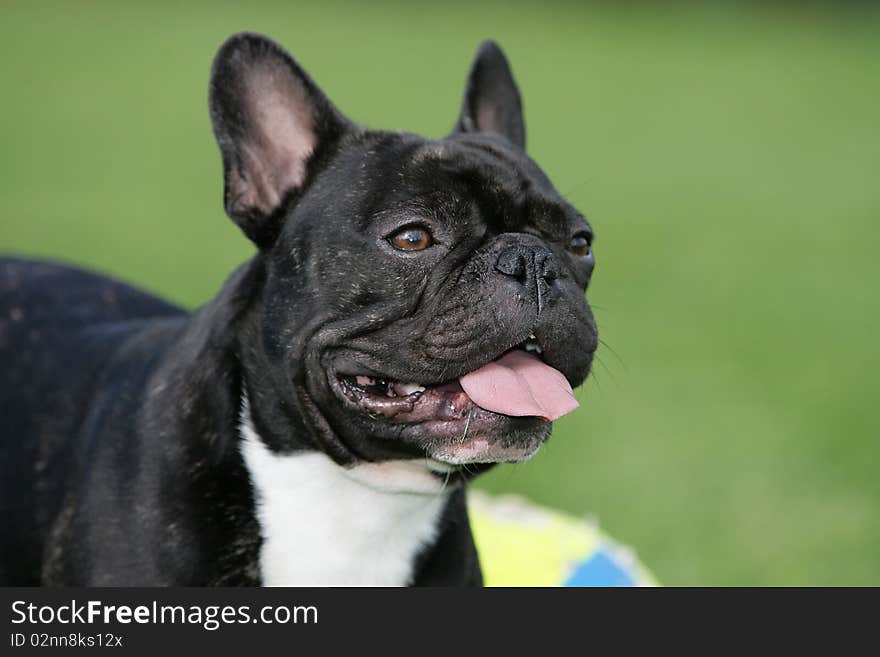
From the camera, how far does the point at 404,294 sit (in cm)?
299

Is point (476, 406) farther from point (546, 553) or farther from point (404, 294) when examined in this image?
point (546, 553)

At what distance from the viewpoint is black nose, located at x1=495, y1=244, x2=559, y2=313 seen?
295 cm

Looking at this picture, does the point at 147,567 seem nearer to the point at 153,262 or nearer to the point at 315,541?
the point at 315,541

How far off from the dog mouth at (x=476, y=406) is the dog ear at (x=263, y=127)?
21.3 inches

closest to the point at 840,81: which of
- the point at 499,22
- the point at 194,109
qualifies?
the point at 499,22

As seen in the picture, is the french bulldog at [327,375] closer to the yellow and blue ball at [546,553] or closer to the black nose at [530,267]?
the black nose at [530,267]

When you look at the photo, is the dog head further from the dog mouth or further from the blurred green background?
the blurred green background

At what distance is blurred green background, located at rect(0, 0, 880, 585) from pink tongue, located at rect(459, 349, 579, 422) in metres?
1.18

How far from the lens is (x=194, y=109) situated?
16.8 m

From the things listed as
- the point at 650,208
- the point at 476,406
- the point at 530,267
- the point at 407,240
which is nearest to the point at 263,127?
the point at 407,240

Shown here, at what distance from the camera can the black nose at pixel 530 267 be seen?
→ 295 cm

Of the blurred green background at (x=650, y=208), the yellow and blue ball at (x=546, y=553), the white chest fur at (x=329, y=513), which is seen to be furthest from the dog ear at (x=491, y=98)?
the yellow and blue ball at (x=546, y=553)

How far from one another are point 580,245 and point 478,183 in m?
0.40

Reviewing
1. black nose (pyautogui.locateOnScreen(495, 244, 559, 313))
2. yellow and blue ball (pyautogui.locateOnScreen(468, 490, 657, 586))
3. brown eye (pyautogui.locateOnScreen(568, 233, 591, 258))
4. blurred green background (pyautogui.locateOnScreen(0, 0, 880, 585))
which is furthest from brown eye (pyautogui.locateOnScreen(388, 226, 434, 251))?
yellow and blue ball (pyautogui.locateOnScreen(468, 490, 657, 586))
